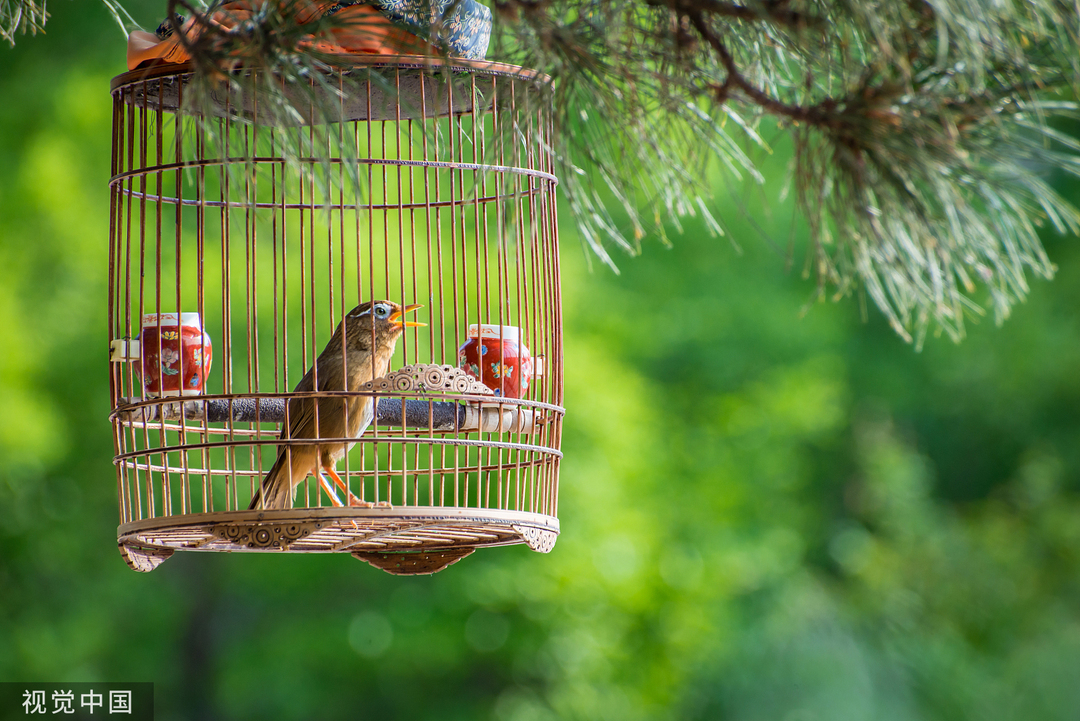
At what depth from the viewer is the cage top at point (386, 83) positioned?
2316 mm

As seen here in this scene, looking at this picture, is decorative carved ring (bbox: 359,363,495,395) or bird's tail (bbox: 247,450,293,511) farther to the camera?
bird's tail (bbox: 247,450,293,511)

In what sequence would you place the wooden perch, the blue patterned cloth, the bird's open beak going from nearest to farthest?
the blue patterned cloth
the wooden perch
the bird's open beak

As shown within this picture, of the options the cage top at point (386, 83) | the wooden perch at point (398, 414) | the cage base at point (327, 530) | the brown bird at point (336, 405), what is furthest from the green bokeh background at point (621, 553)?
the cage base at point (327, 530)

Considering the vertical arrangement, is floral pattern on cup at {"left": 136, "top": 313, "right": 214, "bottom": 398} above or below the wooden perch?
above

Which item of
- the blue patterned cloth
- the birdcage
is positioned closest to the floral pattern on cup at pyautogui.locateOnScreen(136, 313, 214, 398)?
the birdcage

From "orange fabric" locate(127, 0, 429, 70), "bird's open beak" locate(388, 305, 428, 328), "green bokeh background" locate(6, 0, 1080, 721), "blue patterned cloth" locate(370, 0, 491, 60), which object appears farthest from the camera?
"green bokeh background" locate(6, 0, 1080, 721)

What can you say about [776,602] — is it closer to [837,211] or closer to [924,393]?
[924,393]

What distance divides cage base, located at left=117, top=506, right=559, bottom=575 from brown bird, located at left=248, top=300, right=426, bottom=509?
5.9 inches

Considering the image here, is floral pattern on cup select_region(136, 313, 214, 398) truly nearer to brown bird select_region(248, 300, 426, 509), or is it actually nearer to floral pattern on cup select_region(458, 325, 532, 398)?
brown bird select_region(248, 300, 426, 509)

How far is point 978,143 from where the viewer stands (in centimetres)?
195

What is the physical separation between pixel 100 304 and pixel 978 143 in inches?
267

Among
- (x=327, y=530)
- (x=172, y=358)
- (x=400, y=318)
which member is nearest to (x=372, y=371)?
(x=400, y=318)

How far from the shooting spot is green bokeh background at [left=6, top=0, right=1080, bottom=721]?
25.4ft

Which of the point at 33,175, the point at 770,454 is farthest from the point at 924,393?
the point at 33,175
